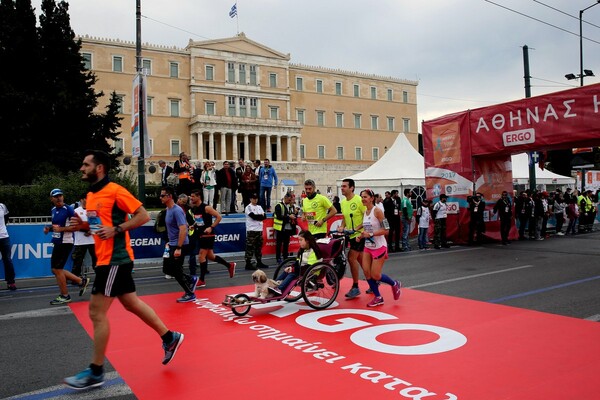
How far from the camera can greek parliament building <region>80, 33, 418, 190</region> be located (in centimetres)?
5912

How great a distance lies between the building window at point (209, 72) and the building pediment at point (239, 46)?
8.32ft

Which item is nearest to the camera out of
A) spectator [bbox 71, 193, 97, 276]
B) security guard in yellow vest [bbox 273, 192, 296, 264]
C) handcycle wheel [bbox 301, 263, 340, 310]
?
handcycle wheel [bbox 301, 263, 340, 310]

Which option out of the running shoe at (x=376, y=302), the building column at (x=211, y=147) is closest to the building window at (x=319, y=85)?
the building column at (x=211, y=147)

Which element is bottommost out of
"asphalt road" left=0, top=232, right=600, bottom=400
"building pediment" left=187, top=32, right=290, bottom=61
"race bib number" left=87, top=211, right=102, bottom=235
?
"asphalt road" left=0, top=232, right=600, bottom=400

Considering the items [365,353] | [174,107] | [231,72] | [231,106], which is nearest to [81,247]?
[365,353]

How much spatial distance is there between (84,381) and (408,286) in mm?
6461

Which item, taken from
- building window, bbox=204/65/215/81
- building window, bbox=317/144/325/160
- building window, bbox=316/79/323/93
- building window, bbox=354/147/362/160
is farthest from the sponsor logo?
building window, bbox=354/147/362/160

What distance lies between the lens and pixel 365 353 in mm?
5047

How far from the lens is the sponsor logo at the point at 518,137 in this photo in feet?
48.6

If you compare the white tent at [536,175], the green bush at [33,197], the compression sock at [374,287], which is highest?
the white tent at [536,175]

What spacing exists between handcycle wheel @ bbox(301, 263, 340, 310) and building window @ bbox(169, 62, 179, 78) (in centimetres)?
5997

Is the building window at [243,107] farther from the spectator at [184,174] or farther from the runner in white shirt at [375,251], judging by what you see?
the runner in white shirt at [375,251]

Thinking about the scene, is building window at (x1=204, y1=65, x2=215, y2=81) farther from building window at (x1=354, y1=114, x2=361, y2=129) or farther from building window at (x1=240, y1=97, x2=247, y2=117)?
building window at (x1=354, y1=114, x2=361, y2=129)

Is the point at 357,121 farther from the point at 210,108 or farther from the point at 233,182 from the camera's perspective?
the point at 233,182
